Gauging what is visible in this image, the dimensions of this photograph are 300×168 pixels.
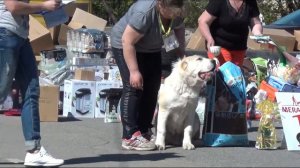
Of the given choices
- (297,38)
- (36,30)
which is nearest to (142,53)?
(36,30)

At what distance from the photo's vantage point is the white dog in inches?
302

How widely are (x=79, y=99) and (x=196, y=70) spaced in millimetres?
3007

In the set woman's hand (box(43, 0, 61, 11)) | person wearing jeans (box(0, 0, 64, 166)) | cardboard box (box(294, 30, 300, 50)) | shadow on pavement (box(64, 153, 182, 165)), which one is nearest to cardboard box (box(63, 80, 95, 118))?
shadow on pavement (box(64, 153, 182, 165))

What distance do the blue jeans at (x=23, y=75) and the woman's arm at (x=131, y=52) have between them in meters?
1.00

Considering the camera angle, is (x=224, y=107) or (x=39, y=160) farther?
(x=224, y=107)

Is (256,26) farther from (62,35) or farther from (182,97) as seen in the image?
(62,35)

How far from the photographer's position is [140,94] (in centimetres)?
749

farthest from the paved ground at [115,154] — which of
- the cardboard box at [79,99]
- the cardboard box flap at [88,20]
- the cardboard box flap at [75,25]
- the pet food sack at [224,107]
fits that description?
the cardboard box flap at [88,20]

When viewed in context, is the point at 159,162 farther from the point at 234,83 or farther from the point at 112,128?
the point at 112,128

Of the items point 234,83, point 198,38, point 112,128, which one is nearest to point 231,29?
point 234,83

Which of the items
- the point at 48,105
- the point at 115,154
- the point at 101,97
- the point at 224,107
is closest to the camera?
the point at 115,154

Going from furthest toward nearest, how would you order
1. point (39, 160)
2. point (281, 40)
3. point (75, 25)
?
point (281, 40) → point (75, 25) → point (39, 160)

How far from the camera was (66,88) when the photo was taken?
34.2ft

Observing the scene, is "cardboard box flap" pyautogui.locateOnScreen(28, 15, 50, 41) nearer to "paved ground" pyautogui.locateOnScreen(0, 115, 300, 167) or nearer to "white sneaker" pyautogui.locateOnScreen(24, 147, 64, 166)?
"paved ground" pyautogui.locateOnScreen(0, 115, 300, 167)
